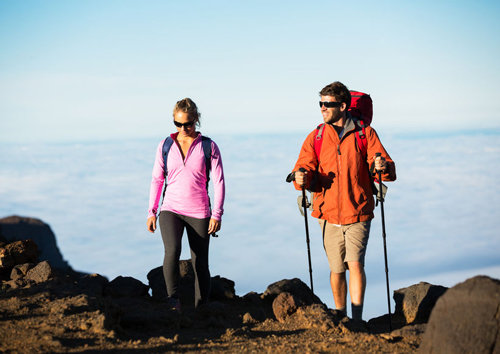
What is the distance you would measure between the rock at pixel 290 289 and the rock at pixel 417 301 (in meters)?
1.46

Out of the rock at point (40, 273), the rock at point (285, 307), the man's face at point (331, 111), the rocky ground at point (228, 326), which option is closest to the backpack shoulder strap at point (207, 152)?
the man's face at point (331, 111)

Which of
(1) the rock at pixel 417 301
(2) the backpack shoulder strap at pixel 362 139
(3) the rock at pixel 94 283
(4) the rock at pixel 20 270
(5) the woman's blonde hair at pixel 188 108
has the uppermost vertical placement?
(5) the woman's blonde hair at pixel 188 108

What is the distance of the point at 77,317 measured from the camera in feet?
22.6

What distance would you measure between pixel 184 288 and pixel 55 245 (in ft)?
→ 69.6

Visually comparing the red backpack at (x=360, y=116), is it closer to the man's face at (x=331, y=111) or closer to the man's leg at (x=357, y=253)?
the man's face at (x=331, y=111)

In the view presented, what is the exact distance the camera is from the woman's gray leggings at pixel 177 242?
25.8 ft

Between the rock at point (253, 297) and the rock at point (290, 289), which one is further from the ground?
the rock at point (290, 289)

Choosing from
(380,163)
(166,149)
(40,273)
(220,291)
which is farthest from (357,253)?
(40,273)

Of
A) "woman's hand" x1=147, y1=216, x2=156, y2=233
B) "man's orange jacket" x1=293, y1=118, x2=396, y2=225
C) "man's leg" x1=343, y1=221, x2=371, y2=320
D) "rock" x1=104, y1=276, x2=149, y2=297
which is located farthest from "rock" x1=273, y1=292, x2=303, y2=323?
"rock" x1=104, y1=276, x2=149, y2=297

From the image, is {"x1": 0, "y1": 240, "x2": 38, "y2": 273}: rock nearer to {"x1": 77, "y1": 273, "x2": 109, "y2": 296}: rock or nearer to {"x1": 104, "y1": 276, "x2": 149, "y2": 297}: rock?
{"x1": 77, "y1": 273, "x2": 109, "y2": 296}: rock

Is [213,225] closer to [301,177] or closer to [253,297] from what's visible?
[301,177]

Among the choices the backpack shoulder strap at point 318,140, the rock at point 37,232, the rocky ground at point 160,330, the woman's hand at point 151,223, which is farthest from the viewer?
the rock at point 37,232

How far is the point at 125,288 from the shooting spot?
10.3 metres

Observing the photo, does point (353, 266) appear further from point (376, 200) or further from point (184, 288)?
point (184, 288)
